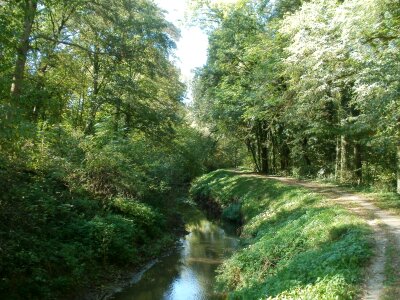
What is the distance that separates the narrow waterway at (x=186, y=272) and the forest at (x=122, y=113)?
81 cm

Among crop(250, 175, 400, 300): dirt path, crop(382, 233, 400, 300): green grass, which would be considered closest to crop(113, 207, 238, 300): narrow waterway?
crop(250, 175, 400, 300): dirt path

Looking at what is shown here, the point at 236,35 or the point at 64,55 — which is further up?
the point at 236,35

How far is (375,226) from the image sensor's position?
1095 centimetres

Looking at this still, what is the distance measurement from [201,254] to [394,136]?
9318mm

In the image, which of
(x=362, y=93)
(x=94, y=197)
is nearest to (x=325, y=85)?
(x=362, y=93)

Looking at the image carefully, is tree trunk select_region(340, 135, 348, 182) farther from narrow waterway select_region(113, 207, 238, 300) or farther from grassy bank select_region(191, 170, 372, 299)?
narrow waterway select_region(113, 207, 238, 300)

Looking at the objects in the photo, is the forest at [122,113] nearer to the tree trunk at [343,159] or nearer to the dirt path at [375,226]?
the tree trunk at [343,159]

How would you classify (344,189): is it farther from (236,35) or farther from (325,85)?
(236,35)

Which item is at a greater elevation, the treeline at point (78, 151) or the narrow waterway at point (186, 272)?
the treeline at point (78, 151)

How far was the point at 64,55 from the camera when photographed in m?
17.4

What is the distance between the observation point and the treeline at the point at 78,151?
Result: 9531mm

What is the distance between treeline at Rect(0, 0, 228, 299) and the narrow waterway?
87 cm

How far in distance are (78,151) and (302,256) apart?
9.78 meters

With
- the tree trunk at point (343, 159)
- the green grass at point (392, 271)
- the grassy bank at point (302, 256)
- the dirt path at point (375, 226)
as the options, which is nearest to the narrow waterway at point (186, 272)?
the grassy bank at point (302, 256)
